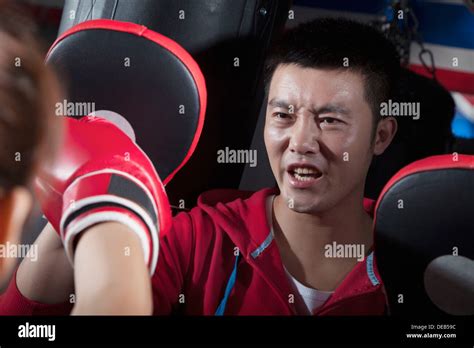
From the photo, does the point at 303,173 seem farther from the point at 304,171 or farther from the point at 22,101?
the point at 22,101

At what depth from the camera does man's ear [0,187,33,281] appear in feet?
3.35

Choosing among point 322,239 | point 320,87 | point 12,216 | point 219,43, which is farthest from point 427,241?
point 12,216

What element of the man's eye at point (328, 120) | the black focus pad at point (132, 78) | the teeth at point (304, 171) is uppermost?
the black focus pad at point (132, 78)

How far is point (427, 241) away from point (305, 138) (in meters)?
0.24

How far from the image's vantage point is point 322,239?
3.67 ft

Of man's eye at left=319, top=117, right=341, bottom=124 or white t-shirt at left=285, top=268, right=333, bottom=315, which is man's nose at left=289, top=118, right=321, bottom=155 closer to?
man's eye at left=319, top=117, right=341, bottom=124

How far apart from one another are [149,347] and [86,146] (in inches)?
12.5

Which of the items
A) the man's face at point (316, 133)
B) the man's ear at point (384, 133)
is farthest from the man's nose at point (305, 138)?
the man's ear at point (384, 133)

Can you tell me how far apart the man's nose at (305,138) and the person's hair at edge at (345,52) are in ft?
0.28

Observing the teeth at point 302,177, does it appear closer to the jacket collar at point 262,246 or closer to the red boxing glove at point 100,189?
the jacket collar at point 262,246

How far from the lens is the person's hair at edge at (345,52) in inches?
42.7

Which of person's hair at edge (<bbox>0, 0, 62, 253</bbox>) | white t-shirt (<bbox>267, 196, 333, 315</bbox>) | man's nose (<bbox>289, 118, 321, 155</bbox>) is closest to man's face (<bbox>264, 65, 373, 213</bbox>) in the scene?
man's nose (<bbox>289, 118, 321, 155</bbox>)

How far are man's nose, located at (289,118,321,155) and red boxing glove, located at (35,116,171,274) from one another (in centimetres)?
21

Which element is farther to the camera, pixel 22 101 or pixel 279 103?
pixel 279 103
